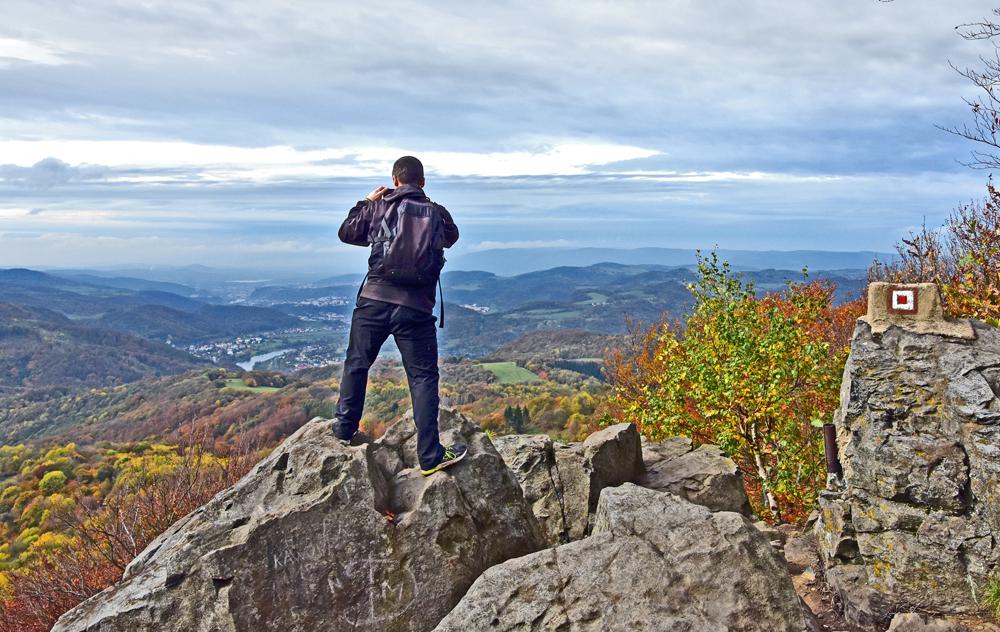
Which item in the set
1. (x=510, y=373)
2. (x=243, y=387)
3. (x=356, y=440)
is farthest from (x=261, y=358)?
(x=356, y=440)

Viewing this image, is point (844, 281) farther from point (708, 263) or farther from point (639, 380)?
point (708, 263)

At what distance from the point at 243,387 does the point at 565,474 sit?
276 feet

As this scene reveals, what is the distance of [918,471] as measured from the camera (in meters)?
8.24

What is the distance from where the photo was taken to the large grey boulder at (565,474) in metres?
10.2

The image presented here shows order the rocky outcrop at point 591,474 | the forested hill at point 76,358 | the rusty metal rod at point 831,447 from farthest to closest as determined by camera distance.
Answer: the forested hill at point 76,358
the rocky outcrop at point 591,474
the rusty metal rod at point 831,447

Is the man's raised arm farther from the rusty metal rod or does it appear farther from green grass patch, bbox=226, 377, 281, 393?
green grass patch, bbox=226, 377, 281, 393

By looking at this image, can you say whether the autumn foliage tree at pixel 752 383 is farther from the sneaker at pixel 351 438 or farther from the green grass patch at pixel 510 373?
the green grass patch at pixel 510 373

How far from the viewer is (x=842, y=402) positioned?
927cm

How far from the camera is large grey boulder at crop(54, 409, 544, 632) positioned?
6547 mm

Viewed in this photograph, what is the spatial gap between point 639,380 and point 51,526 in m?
27.2

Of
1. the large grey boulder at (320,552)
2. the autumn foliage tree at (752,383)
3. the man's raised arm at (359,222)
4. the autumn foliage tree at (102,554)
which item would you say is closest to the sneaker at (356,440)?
the large grey boulder at (320,552)

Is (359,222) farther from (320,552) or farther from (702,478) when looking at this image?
(702,478)

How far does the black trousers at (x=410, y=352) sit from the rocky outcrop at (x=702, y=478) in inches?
229

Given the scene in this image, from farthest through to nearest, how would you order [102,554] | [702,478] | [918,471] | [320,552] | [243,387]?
[243,387]
[102,554]
[702,478]
[918,471]
[320,552]
